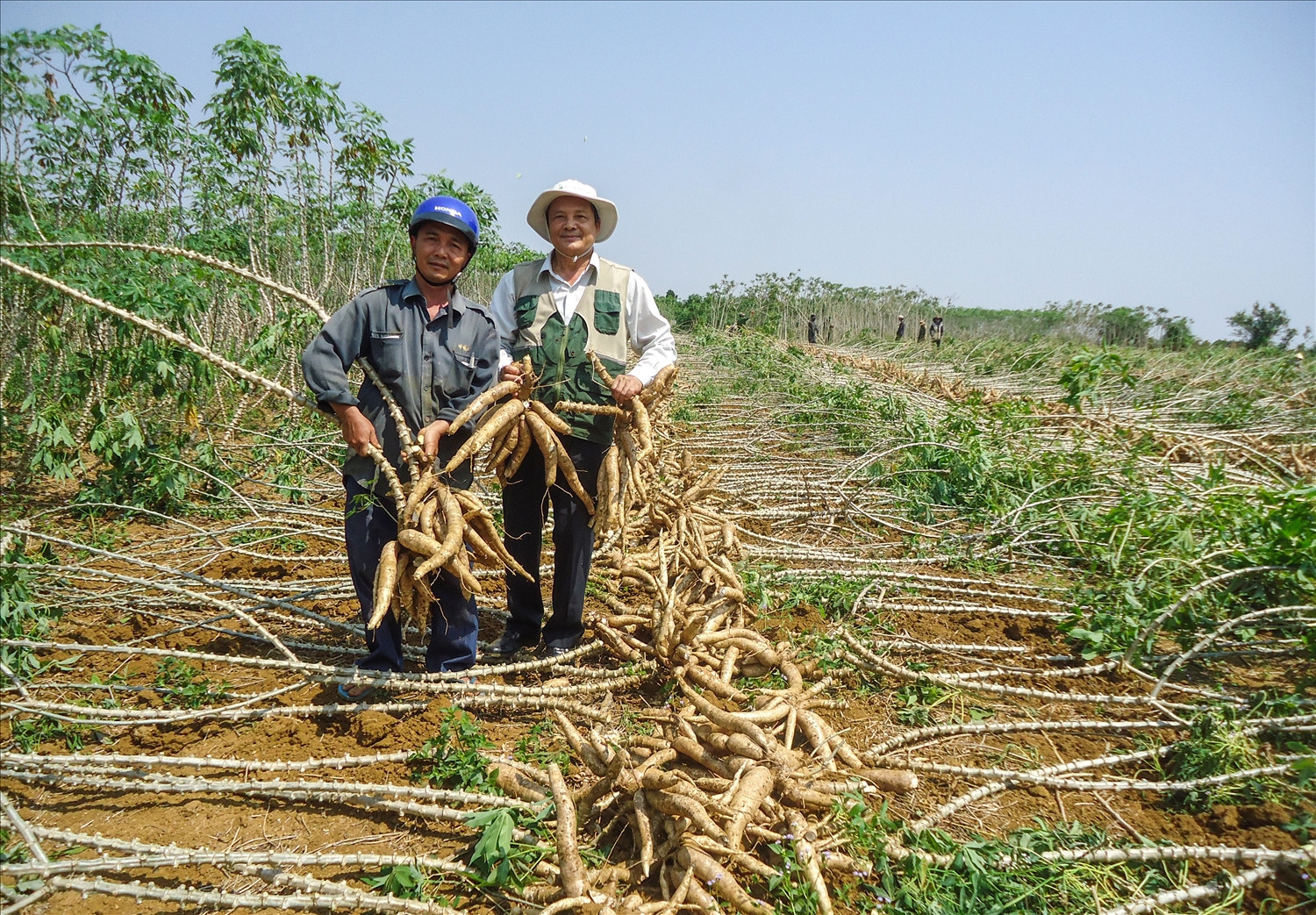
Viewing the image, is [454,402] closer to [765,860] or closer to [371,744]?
[371,744]

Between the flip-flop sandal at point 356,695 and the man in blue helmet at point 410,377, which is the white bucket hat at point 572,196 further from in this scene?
the flip-flop sandal at point 356,695

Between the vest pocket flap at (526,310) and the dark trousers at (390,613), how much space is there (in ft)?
2.77

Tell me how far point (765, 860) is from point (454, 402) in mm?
1750

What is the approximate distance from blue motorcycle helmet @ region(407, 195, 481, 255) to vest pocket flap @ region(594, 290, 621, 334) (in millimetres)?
515

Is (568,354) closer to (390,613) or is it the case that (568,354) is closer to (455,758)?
(390,613)

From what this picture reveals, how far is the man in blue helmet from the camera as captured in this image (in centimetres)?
224

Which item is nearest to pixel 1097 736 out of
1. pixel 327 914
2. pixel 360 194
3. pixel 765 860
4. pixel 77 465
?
pixel 765 860

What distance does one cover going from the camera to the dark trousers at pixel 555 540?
8.84ft

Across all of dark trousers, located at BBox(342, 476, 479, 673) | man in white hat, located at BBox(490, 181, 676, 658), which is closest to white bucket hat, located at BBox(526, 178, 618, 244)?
man in white hat, located at BBox(490, 181, 676, 658)

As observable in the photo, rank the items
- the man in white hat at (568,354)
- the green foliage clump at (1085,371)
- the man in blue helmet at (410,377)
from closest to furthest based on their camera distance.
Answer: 1. the man in blue helmet at (410,377)
2. the man in white hat at (568,354)
3. the green foliage clump at (1085,371)

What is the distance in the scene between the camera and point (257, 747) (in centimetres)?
221

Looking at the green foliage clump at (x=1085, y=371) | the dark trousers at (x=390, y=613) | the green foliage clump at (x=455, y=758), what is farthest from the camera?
the green foliage clump at (x=1085, y=371)

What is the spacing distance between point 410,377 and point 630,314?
912 mm

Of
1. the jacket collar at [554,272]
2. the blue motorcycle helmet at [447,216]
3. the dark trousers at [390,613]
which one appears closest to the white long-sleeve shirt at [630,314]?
the jacket collar at [554,272]
